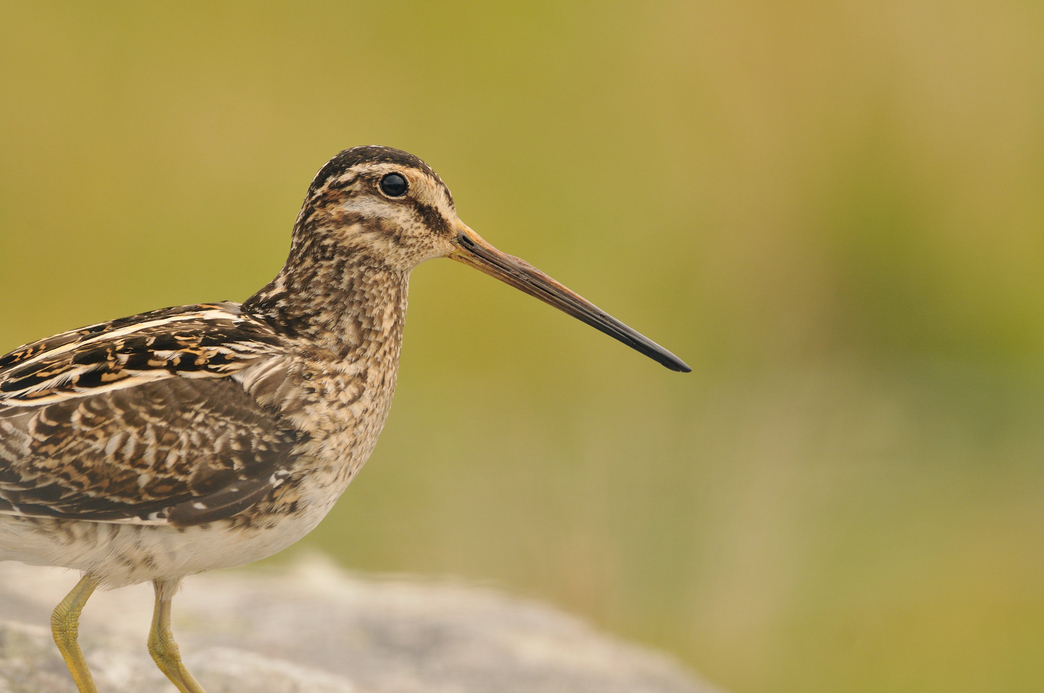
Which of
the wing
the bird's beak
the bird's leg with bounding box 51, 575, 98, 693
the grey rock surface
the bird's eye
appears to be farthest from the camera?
the grey rock surface

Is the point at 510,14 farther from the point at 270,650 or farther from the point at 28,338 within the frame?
the point at 270,650

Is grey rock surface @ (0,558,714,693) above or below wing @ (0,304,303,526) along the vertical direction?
below

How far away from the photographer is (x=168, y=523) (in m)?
3.07

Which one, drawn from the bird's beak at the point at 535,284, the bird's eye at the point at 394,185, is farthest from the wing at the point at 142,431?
the bird's beak at the point at 535,284

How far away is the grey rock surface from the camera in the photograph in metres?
3.95

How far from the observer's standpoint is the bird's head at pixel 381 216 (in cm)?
347

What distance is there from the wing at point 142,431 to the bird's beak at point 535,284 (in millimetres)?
708

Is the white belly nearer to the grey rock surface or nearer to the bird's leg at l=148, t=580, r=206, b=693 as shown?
the bird's leg at l=148, t=580, r=206, b=693

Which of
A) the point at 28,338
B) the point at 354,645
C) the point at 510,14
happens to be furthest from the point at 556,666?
the point at 510,14

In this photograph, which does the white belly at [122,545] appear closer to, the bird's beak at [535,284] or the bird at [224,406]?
the bird at [224,406]

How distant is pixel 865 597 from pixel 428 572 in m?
2.39

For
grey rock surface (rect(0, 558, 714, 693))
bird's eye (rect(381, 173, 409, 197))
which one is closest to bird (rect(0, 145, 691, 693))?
bird's eye (rect(381, 173, 409, 197))

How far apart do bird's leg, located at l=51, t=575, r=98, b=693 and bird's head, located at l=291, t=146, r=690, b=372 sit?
1198 mm

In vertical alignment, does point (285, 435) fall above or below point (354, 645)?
above
